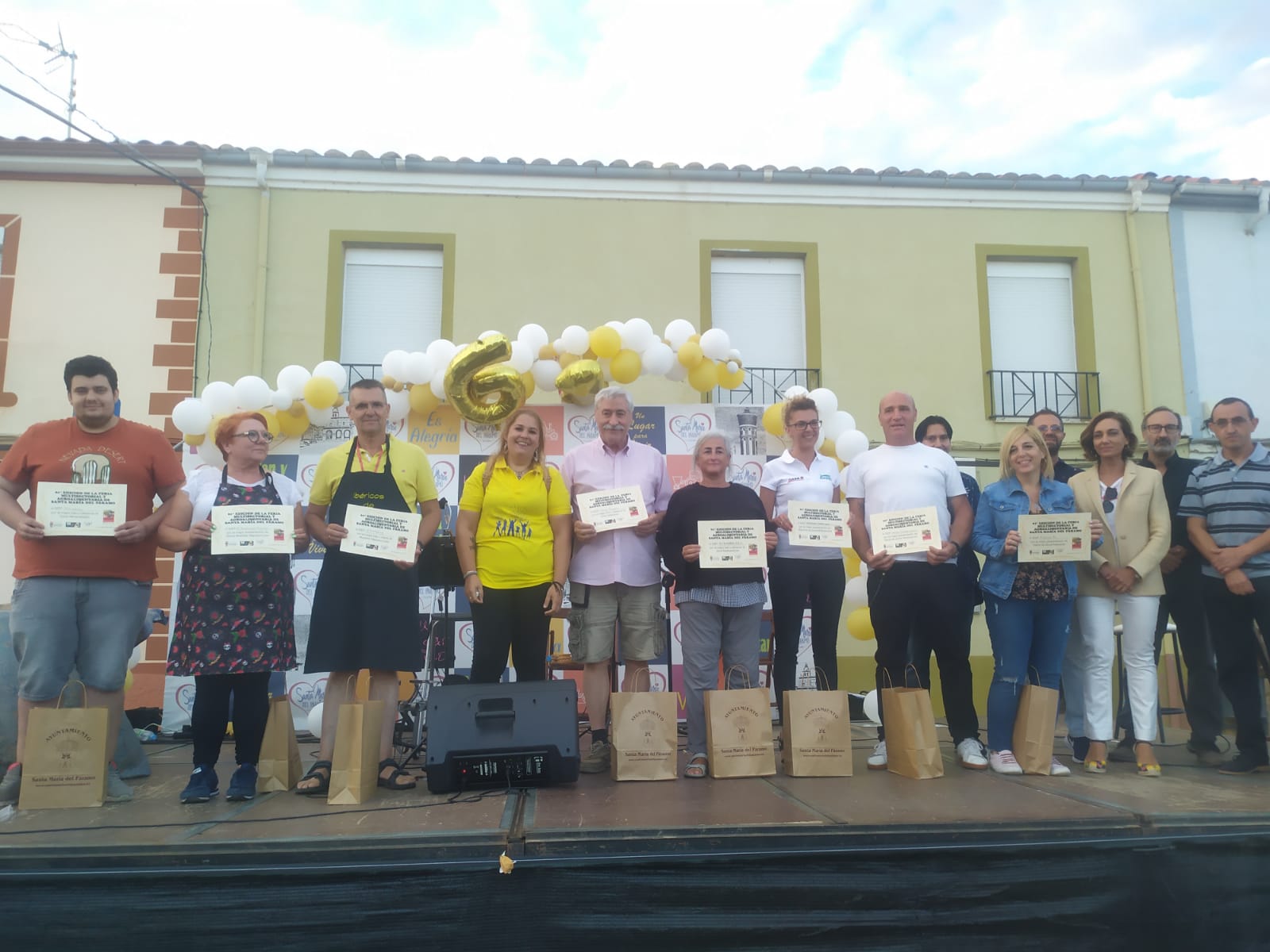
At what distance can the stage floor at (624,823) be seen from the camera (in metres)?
2.38

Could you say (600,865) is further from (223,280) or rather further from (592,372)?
(223,280)

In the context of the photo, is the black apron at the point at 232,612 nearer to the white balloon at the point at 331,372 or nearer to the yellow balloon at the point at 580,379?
the white balloon at the point at 331,372

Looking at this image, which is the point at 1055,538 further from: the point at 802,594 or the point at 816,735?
the point at 816,735

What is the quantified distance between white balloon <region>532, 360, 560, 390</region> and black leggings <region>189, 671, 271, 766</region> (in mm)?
3032

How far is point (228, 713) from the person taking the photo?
337 centimetres

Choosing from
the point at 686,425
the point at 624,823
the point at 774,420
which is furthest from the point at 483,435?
the point at 624,823

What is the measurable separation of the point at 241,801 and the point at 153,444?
1.51 m

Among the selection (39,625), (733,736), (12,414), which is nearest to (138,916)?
(39,625)

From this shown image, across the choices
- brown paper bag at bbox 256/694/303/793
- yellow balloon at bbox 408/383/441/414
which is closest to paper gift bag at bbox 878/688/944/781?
brown paper bag at bbox 256/694/303/793

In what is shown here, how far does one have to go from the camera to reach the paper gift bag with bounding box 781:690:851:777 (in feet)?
11.6

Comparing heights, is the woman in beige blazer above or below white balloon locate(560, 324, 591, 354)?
below

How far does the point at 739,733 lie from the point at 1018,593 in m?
1.40

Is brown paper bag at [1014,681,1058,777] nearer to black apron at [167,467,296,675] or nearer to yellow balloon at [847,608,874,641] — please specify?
yellow balloon at [847,608,874,641]

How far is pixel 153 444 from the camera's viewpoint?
3502 mm
